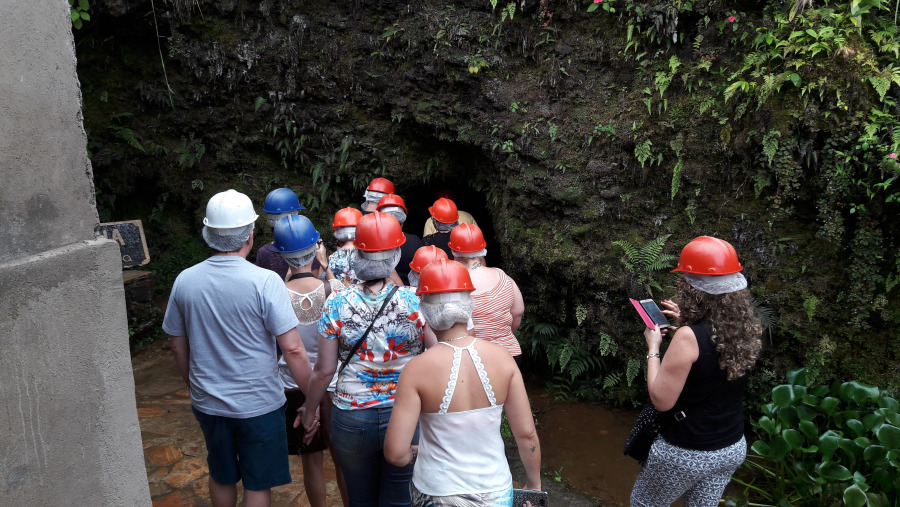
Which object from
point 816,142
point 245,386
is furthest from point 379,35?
point 245,386

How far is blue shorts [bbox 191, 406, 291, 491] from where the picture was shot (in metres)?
3.69

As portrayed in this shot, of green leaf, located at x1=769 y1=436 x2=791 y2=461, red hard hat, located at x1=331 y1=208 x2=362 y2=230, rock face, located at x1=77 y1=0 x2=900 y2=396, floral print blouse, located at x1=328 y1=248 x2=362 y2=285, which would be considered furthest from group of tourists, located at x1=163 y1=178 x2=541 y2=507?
rock face, located at x1=77 y1=0 x2=900 y2=396

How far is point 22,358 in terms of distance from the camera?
2326 mm

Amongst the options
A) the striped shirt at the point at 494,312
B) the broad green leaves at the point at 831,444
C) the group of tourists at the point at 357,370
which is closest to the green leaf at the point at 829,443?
the broad green leaves at the point at 831,444

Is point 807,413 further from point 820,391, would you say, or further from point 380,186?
point 380,186

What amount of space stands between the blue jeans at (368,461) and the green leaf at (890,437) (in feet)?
11.7

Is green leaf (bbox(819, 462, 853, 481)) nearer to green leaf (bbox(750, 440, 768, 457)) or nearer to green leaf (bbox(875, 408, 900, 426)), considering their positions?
green leaf (bbox(750, 440, 768, 457))

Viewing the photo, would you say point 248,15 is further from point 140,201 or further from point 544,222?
point 544,222

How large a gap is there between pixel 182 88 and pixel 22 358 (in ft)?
28.3

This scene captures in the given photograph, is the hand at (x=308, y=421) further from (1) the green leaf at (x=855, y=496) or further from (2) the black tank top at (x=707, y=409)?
(1) the green leaf at (x=855, y=496)

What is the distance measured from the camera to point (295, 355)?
3.64 meters

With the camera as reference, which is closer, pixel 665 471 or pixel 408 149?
pixel 665 471

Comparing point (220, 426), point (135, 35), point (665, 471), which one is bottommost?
point (665, 471)

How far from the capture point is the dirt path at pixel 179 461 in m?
5.23
